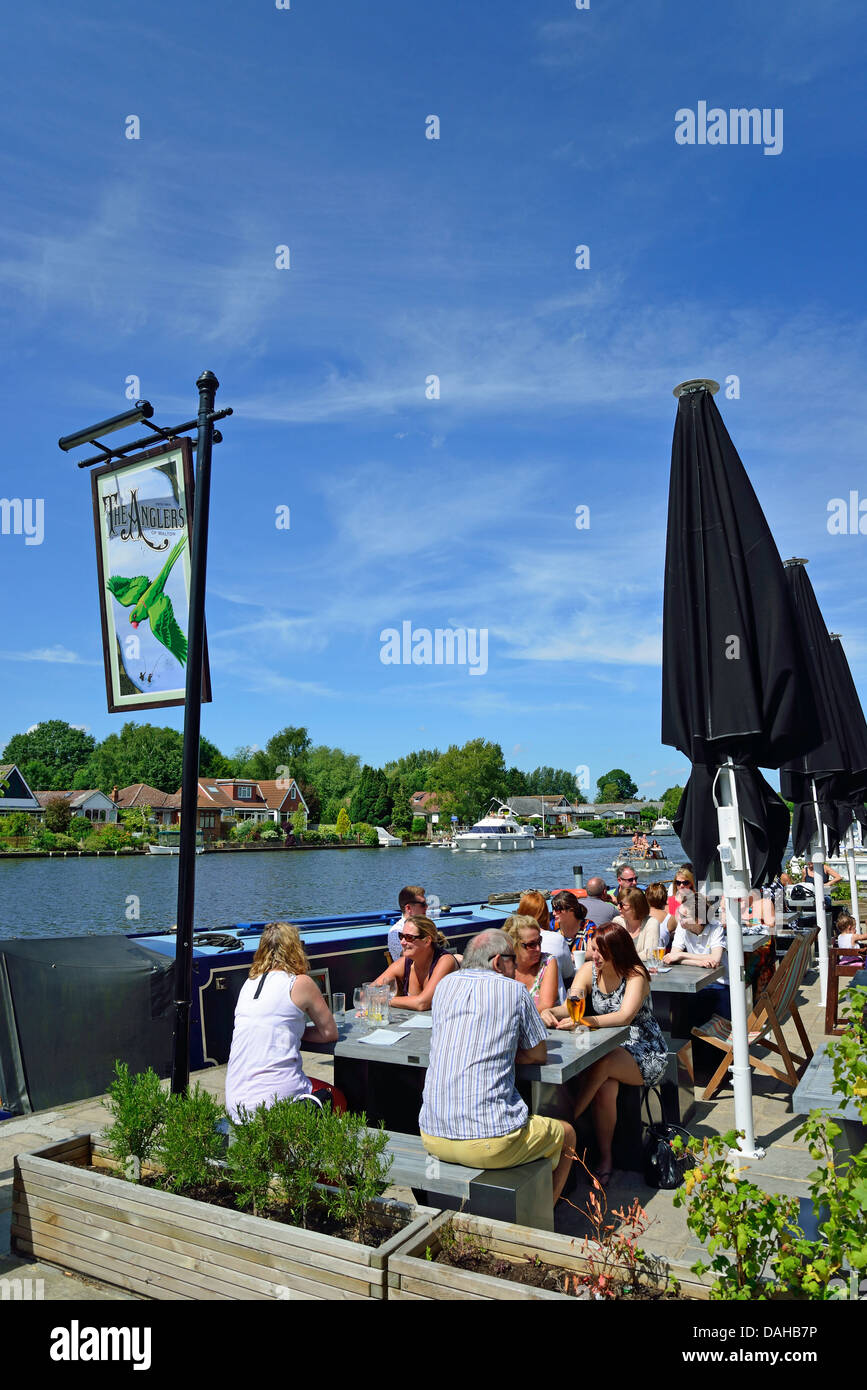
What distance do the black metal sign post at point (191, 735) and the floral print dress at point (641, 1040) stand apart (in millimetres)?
2093

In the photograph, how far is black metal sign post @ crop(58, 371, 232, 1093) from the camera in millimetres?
4445

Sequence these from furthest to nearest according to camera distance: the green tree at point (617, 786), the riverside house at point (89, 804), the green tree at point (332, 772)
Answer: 1. the green tree at point (617, 786)
2. the green tree at point (332, 772)
3. the riverside house at point (89, 804)

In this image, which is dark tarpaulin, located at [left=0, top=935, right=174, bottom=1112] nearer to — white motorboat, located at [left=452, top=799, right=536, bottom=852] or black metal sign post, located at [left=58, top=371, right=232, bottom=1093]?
black metal sign post, located at [left=58, top=371, right=232, bottom=1093]

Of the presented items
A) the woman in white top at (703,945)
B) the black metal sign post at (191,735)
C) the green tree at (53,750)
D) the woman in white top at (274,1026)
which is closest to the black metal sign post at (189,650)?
the black metal sign post at (191,735)

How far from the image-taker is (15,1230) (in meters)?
3.45

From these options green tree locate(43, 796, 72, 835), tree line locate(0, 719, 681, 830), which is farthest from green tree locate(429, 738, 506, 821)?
green tree locate(43, 796, 72, 835)

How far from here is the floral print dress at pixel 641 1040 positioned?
182 inches

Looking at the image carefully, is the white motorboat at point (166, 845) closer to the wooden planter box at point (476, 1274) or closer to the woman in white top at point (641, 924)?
the woman in white top at point (641, 924)

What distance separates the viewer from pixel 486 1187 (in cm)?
330

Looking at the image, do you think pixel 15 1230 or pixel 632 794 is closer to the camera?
pixel 15 1230

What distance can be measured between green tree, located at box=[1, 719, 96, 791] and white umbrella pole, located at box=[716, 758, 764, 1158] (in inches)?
3673
